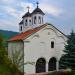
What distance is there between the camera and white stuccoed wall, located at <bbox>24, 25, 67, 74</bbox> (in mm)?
28328

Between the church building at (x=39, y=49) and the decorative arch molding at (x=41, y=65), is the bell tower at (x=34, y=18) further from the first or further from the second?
the decorative arch molding at (x=41, y=65)

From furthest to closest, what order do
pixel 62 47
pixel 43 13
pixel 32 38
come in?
1. pixel 43 13
2. pixel 62 47
3. pixel 32 38

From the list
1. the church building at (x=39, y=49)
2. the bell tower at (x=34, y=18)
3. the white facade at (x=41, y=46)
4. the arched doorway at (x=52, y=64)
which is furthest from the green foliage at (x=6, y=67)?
the bell tower at (x=34, y=18)

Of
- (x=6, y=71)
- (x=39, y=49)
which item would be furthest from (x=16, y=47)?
(x=6, y=71)

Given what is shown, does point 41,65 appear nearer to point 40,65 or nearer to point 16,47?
point 40,65

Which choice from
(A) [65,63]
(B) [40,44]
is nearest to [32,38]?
(B) [40,44]

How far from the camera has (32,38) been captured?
28500 mm

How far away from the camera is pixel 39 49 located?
2905 cm

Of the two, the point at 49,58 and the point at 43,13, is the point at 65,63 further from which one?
the point at 43,13

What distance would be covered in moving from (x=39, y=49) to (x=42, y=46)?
23.8 inches

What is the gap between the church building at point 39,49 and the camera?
92.7ft

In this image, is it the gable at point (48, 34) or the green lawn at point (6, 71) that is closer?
the green lawn at point (6, 71)

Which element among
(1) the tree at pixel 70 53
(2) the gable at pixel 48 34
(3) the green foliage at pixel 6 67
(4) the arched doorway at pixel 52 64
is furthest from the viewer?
(4) the arched doorway at pixel 52 64

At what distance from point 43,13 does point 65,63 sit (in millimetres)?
8818
